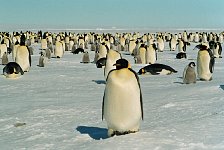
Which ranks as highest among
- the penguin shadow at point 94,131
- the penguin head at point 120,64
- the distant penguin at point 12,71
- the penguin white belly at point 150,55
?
the penguin head at point 120,64

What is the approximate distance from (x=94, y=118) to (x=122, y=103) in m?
1.81

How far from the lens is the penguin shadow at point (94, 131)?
591cm

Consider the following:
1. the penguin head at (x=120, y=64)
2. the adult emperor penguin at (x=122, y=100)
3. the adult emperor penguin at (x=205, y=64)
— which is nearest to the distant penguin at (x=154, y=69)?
the adult emperor penguin at (x=205, y=64)

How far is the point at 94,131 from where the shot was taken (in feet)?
20.6

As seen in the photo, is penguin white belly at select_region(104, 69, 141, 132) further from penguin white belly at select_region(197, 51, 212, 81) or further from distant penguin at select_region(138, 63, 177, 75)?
distant penguin at select_region(138, 63, 177, 75)

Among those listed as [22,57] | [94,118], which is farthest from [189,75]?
[22,57]

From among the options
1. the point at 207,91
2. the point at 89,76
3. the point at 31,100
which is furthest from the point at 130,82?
the point at 89,76

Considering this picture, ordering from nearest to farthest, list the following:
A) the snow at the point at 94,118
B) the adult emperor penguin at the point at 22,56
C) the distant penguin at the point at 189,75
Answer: the snow at the point at 94,118, the distant penguin at the point at 189,75, the adult emperor penguin at the point at 22,56

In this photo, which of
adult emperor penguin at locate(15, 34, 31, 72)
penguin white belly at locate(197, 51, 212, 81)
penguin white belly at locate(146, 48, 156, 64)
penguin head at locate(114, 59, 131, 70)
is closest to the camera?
penguin head at locate(114, 59, 131, 70)

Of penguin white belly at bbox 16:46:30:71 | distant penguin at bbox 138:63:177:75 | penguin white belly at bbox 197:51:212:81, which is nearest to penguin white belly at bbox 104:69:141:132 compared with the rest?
penguin white belly at bbox 197:51:212:81

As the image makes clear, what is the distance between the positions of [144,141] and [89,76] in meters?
9.36

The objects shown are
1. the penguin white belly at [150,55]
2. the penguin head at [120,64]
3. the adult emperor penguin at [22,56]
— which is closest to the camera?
the penguin head at [120,64]

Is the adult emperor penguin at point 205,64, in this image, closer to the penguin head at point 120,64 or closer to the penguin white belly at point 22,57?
the penguin head at point 120,64

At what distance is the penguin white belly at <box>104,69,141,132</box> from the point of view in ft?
17.9
